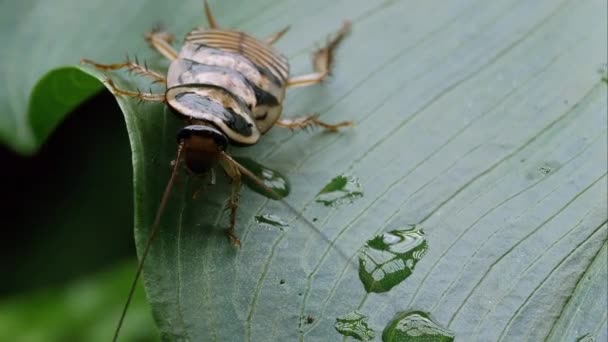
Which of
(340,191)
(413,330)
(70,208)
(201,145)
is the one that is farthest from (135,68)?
(70,208)

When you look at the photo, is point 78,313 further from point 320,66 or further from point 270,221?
point 320,66

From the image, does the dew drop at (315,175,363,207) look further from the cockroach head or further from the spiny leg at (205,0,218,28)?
the spiny leg at (205,0,218,28)

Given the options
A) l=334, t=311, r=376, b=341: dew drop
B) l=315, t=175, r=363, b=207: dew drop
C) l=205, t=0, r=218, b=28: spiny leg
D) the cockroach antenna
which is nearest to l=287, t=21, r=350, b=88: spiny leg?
l=205, t=0, r=218, b=28: spiny leg

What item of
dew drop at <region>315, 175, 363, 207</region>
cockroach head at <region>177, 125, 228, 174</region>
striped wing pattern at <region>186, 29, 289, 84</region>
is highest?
striped wing pattern at <region>186, 29, 289, 84</region>

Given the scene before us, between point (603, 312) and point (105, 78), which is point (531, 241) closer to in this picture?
point (603, 312)

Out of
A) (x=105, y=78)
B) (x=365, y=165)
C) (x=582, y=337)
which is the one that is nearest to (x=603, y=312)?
(x=582, y=337)

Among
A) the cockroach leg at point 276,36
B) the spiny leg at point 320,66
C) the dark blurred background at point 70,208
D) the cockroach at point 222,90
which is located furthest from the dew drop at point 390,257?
the dark blurred background at point 70,208

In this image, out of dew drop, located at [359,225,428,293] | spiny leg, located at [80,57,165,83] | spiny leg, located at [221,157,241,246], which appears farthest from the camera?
spiny leg, located at [80,57,165,83]
